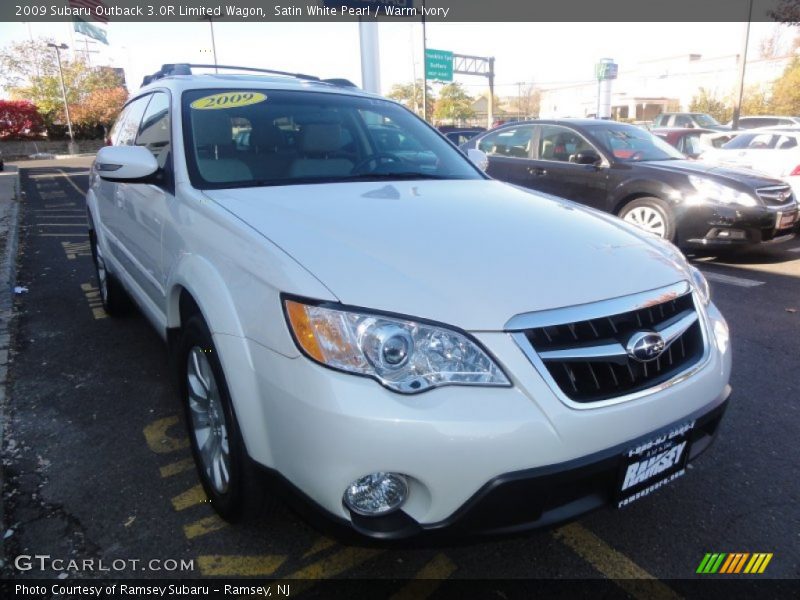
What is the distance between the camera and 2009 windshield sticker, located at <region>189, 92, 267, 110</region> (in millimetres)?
2832

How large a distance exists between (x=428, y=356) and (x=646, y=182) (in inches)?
228

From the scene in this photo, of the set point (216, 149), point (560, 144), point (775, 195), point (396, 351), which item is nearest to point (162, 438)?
point (216, 149)

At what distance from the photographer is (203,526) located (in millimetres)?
2234

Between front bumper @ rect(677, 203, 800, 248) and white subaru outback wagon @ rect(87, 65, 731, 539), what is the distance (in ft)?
14.2

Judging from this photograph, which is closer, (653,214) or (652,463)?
(652,463)

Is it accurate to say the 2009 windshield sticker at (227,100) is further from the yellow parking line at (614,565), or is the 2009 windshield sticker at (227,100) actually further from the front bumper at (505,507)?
the yellow parking line at (614,565)

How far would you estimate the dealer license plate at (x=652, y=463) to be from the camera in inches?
67.9

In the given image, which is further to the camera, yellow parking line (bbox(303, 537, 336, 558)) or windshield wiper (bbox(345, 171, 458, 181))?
windshield wiper (bbox(345, 171, 458, 181))

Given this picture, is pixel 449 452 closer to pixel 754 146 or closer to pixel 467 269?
pixel 467 269

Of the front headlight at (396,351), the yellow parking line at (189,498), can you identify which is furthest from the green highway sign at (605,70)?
the front headlight at (396,351)

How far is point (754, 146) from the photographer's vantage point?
8.94 m

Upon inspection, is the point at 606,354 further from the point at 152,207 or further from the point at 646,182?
the point at 646,182

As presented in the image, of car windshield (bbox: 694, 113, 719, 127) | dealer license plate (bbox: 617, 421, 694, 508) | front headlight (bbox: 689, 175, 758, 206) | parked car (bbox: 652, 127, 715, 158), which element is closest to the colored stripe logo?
dealer license plate (bbox: 617, 421, 694, 508)

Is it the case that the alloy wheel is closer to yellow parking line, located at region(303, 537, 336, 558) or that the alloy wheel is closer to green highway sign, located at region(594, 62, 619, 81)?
yellow parking line, located at region(303, 537, 336, 558)
